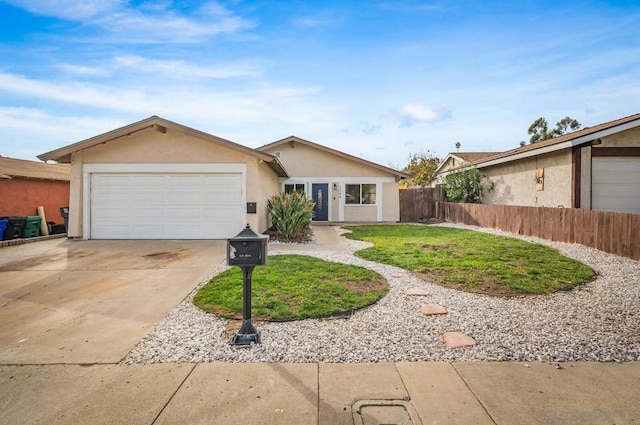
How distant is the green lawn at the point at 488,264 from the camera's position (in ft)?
17.8

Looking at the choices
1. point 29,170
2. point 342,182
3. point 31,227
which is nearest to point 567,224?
point 342,182

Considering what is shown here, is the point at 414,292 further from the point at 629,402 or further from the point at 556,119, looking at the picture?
the point at 556,119

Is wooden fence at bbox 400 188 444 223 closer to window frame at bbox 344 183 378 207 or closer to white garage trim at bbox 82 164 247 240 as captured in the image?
window frame at bbox 344 183 378 207

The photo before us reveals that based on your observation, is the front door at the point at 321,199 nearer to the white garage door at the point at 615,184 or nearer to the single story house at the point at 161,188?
the single story house at the point at 161,188

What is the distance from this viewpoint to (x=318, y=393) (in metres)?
2.51

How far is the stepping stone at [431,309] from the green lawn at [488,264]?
3.73 feet

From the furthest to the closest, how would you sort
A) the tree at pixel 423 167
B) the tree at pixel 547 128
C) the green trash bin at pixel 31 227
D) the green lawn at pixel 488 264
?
the tree at pixel 547 128, the tree at pixel 423 167, the green trash bin at pixel 31 227, the green lawn at pixel 488 264

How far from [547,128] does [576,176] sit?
31.1 m

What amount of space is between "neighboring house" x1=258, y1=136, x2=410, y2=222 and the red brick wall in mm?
9626

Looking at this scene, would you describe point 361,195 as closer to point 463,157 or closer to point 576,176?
point 463,157

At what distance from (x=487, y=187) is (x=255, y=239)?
17099 millimetres

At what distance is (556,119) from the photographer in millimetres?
35188

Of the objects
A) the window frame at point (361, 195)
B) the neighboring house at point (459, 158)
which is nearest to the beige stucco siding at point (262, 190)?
the window frame at point (361, 195)

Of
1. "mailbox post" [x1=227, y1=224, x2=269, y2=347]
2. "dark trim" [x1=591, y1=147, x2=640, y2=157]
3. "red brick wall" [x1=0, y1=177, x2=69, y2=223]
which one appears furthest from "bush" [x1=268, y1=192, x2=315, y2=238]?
"red brick wall" [x1=0, y1=177, x2=69, y2=223]
